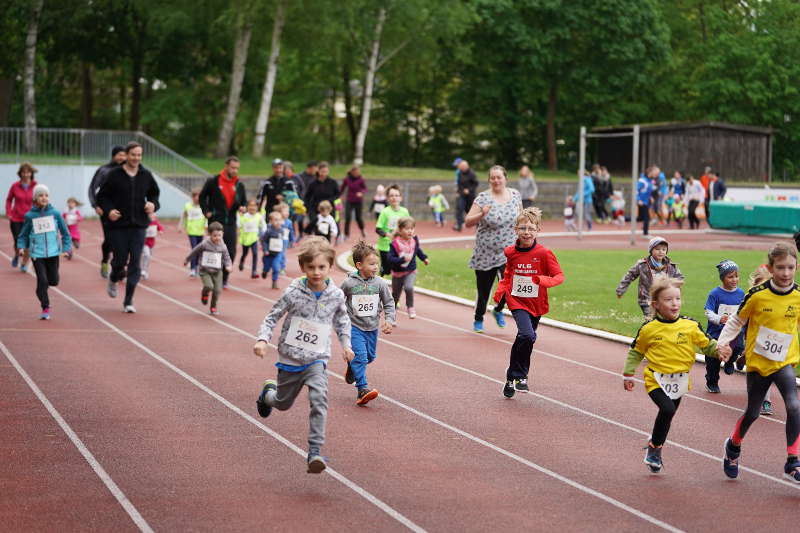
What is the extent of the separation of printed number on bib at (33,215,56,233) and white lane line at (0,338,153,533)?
12.6 feet

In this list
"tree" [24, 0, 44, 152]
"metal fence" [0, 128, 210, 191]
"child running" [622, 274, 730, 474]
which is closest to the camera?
"child running" [622, 274, 730, 474]

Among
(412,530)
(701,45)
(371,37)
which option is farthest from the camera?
(701,45)

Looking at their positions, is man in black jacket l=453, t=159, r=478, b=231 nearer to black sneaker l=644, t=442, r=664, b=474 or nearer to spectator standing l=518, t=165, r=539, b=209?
spectator standing l=518, t=165, r=539, b=209

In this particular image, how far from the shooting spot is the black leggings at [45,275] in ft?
51.3

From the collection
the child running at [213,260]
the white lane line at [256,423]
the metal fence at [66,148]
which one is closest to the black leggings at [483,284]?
the white lane line at [256,423]

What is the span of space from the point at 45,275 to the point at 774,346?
10.2 meters

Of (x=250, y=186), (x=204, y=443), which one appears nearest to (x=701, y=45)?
(x=250, y=186)

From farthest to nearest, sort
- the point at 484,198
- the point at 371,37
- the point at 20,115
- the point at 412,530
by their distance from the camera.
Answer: the point at 20,115
the point at 371,37
the point at 484,198
the point at 412,530

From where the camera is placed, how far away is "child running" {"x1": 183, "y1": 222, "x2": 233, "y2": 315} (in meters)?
16.8

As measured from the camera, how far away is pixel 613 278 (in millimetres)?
21578

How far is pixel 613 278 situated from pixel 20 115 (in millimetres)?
40050

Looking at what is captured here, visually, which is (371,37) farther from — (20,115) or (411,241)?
(411,241)

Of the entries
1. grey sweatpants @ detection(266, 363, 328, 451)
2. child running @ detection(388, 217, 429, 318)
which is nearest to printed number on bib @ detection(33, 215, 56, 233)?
child running @ detection(388, 217, 429, 318)

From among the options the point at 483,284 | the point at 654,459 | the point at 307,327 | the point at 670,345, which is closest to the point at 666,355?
the point at 670,345
